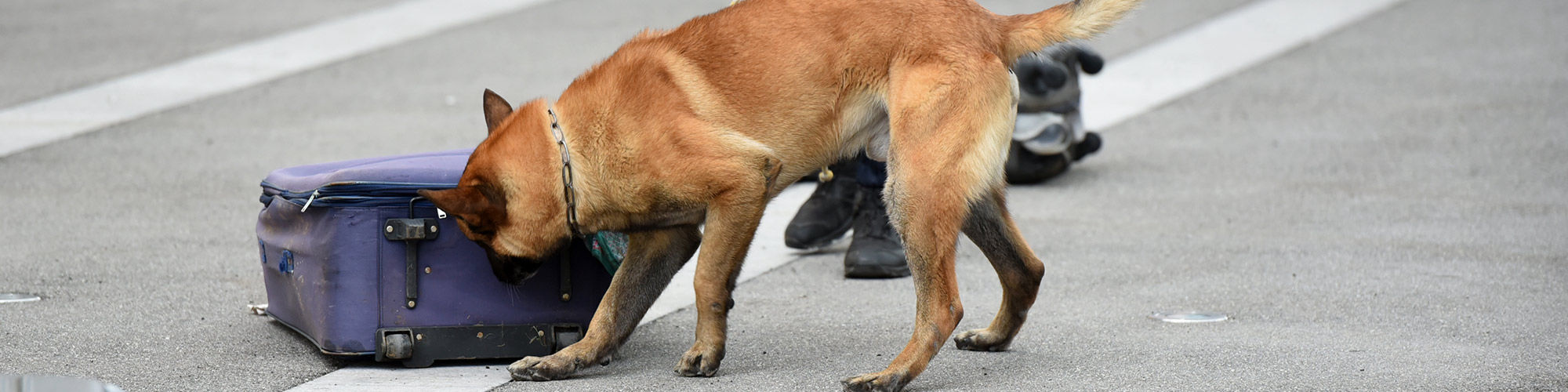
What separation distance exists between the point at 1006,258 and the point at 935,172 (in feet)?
1.92

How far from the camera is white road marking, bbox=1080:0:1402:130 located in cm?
1003

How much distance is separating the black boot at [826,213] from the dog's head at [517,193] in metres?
2.33

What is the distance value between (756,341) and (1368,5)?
9912 millimetres

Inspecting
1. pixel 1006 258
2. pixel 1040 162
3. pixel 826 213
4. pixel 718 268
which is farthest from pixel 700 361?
pixel 1040 162

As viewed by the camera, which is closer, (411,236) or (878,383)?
(878,383)

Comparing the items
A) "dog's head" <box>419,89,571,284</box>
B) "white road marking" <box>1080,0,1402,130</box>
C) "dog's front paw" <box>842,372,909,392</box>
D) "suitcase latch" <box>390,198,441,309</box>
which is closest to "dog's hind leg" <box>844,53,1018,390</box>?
"dog's front paw" <box>842,372,909,392</box>

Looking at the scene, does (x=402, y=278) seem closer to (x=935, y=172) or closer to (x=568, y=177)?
(x=568, y=177)

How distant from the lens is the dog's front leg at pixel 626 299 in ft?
13.6

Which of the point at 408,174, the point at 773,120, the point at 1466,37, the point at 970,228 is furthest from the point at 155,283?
the point at 1466,37

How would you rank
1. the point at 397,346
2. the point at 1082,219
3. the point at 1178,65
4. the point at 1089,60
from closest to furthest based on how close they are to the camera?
the point at 397,346, the point at 1082,219, the point at 1089,60, the point at 1178,65

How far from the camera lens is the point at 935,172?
399 cm

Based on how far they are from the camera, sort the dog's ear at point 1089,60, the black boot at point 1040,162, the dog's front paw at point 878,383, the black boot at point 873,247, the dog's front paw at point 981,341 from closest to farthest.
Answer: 1. the dog's front paw at point 878,383
2. the dog's front paw at point 981,341
3. the black boot at point 873,247
4. the dog's ear at point 1089,60
5. the black boot at point 1040,162

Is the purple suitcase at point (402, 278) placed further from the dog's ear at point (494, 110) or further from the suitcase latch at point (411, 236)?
the dog's ear at point (494, 110)

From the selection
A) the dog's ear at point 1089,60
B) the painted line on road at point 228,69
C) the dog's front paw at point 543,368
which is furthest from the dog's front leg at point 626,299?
the painted line on road at point 228,69
